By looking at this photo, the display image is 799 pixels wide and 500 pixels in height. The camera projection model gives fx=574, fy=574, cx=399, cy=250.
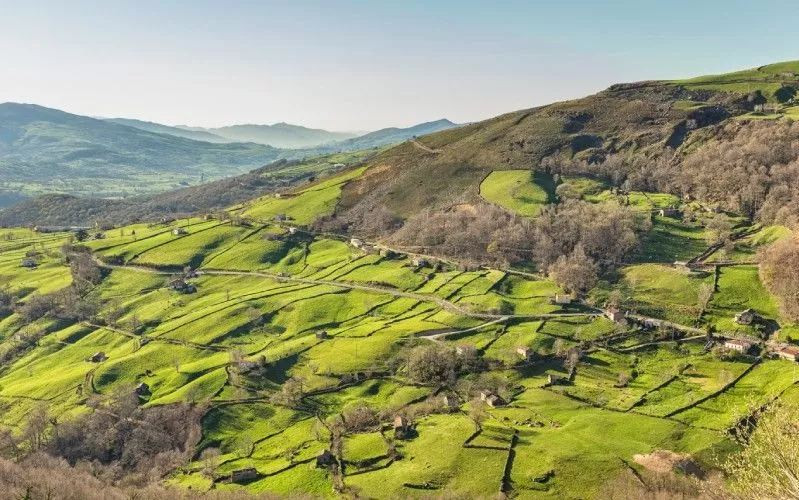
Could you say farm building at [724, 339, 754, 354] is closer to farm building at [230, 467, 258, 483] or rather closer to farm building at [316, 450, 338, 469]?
farm building at [316, 450, 338, 469]

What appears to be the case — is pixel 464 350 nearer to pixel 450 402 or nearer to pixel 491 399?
pixel 450 402

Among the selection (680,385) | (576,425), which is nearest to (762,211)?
(680,385)

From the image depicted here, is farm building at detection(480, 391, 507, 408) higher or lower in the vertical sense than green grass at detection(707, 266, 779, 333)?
lower

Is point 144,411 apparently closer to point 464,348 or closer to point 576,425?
point 464,348

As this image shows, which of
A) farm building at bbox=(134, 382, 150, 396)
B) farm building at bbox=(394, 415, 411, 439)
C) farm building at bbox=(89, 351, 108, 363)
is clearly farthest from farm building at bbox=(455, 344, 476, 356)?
farm building at bbox=(89, 351, 108, 363)

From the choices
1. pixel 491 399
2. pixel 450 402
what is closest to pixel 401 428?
pixel 450 402

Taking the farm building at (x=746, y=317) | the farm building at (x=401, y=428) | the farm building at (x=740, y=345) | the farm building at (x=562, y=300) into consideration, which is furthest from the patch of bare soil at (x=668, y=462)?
the farm building at (x=562, y=300)
